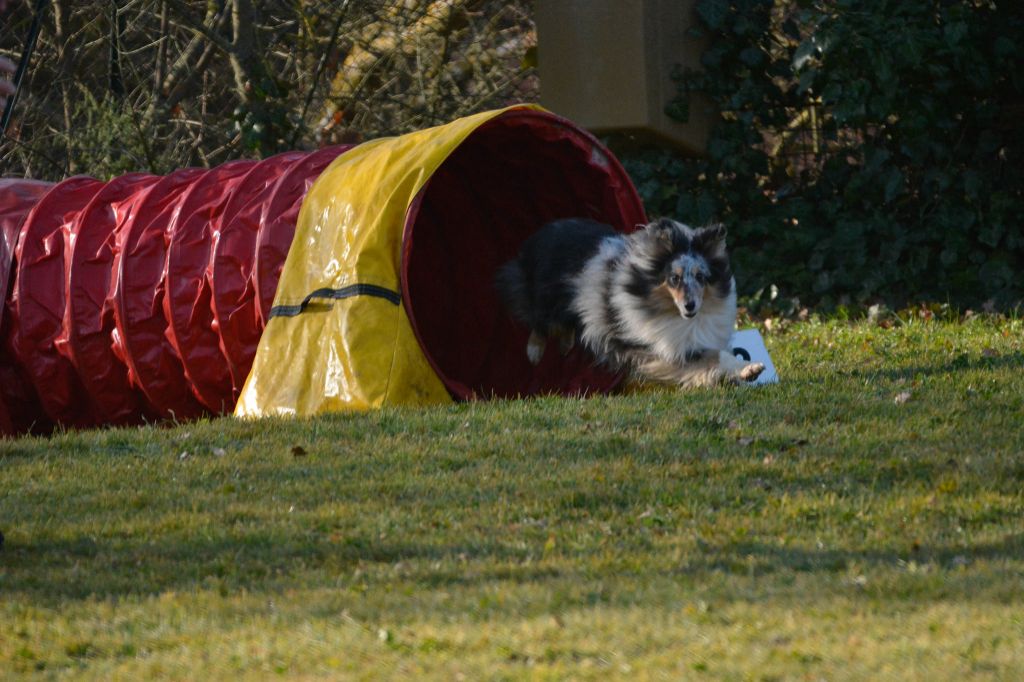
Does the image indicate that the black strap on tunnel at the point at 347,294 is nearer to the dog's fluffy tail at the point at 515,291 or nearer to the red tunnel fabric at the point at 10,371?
the dog's fluffy tail at the point at 515,291

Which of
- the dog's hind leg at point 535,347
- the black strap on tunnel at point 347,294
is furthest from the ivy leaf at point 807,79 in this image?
the black strap on tunnel at point 347,294

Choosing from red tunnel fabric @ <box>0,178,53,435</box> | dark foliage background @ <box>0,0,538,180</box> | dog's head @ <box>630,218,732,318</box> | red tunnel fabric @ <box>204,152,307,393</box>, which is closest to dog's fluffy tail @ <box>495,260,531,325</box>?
dog's head @ <box>630,218,732,318</box>

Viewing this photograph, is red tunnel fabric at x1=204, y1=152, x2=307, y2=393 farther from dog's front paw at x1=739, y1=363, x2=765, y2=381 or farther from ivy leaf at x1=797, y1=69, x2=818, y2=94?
ivy leaf at x1=797, y1=69, x2=818, y2=94

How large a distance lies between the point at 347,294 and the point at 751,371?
219 centimetres

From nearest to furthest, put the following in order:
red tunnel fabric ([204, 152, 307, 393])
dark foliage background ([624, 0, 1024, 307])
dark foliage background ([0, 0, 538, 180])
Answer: red tunnel fabric ([204, 152, 307, 393]) → dark foliage background ([624, 0, 1024, 307]) → dark foliage background ([0, 0, 538, 180])

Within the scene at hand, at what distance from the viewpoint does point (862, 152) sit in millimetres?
11789

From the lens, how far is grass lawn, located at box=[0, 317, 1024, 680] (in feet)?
11.7

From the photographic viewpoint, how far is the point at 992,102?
1146cm

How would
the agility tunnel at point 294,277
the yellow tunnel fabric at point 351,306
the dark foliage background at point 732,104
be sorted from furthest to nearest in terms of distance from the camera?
1. the dark foliage background at point 732,104
2. the agility tunnel at point 294,277
3. the yellow tunnel fabric at point 351,306

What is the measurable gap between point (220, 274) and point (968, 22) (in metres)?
6.36

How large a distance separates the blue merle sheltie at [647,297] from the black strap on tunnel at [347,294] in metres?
1.18

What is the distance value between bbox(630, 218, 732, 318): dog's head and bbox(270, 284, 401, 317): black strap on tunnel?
137 cm

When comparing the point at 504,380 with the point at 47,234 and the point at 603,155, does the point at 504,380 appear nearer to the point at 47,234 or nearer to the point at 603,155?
the point at 603,155

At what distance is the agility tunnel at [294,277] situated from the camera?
7.53 metres
